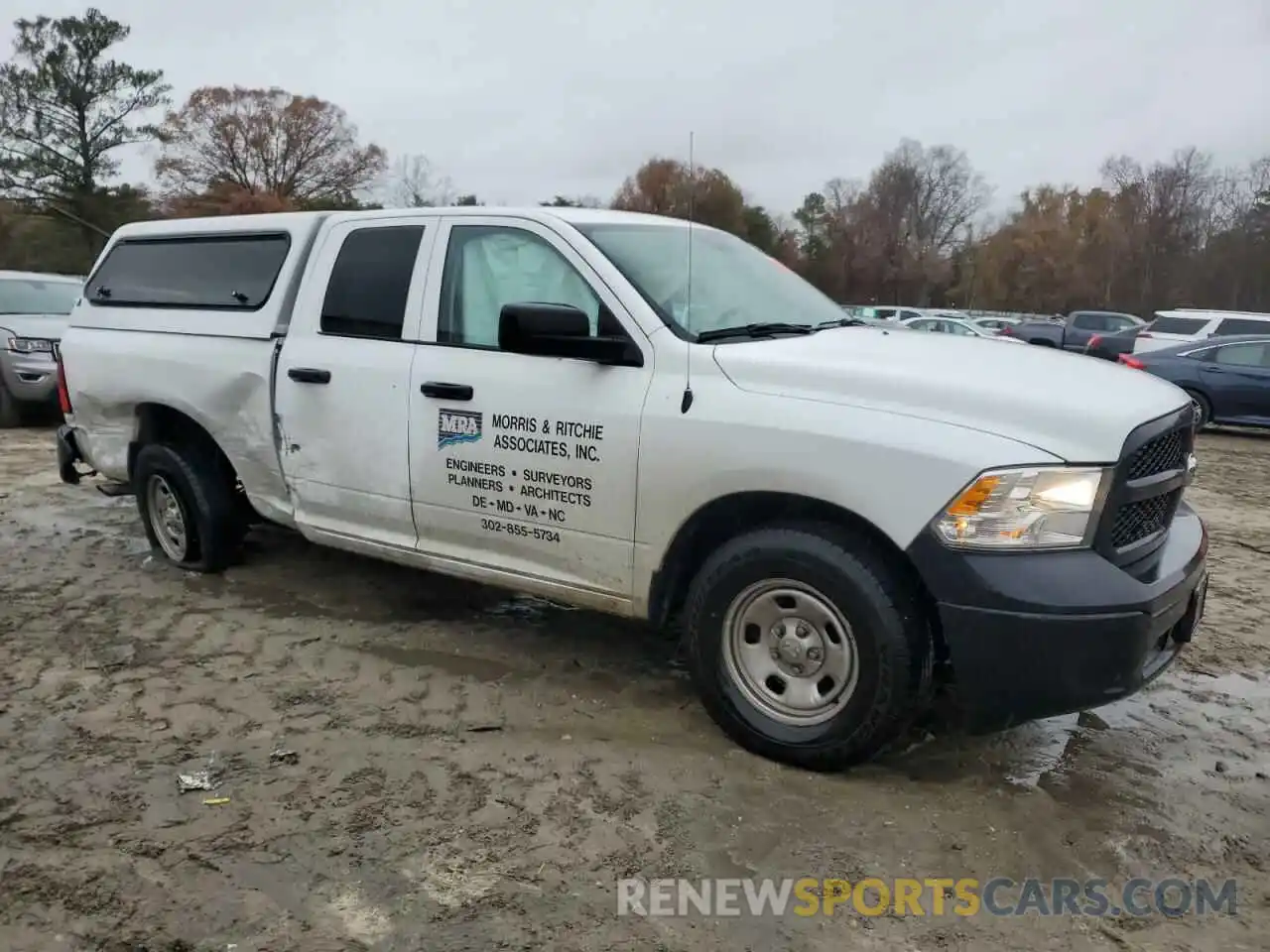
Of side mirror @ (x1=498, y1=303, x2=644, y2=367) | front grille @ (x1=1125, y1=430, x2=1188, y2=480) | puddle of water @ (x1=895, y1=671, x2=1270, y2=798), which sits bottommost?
puddle of water @ (x1=895, y1=671, x2=1270, y2=798)

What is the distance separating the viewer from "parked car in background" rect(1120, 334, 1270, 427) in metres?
13.3

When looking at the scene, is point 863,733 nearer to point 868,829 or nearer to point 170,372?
point 868,829

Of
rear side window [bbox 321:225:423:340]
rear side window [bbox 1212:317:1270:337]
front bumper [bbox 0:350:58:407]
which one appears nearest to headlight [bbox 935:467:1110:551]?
rear side window [bbox 321:225:423:340]

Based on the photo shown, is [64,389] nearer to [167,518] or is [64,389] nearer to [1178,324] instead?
[167,518]

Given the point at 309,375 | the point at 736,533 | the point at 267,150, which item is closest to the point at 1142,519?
the point at 736,533

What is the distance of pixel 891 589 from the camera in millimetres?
3148

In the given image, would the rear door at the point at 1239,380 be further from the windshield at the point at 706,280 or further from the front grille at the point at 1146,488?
the front grille at the point at 1146,488

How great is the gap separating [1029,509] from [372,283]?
9.71 feet

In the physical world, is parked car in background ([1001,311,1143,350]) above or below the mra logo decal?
below

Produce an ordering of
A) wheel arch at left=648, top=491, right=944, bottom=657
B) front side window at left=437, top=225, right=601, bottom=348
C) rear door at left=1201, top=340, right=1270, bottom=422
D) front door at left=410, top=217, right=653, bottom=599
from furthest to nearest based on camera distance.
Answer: rear door at left=1201, top=340, right=1270, bottom=422 → front side window at left=437, top=225, right=601, bottom=348 → front door at left=410, top=217, right=653, bottom=599 → wheel arch at left=648, top=491, right=944, bottom=657

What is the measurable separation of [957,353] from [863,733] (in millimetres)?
1430

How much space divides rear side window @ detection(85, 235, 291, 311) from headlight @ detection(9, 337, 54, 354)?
6002mm

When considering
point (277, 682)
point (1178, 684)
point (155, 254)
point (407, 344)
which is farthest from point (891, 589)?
point (155, 254)

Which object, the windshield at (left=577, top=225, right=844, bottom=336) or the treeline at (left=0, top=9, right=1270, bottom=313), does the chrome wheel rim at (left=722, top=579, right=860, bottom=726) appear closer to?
the windshield at (left=577, top=225, right=844, bottom=336)
